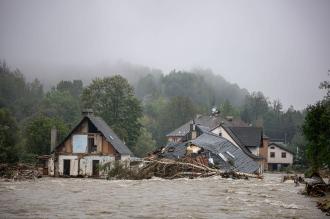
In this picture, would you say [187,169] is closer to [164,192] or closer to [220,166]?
[220,166]

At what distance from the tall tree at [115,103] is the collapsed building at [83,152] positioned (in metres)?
22.2

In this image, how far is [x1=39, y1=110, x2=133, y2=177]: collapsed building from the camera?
46.8 metres

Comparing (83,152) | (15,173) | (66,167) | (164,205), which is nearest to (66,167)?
(66,167)

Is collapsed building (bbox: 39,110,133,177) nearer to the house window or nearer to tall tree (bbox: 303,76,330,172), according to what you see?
the house window

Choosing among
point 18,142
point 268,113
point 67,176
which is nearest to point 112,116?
point 18,142

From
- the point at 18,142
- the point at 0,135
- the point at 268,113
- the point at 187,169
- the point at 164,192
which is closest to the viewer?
the point at 164,192

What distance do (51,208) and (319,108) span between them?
1823 cm

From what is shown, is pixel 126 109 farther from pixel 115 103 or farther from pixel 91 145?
pixel 91 145

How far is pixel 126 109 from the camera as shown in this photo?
70.8m

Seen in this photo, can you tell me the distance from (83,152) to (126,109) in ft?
78.7

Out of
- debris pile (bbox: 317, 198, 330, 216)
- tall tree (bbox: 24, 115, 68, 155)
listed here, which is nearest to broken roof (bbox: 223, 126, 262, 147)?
tall tree (bbox: 24, 115, 68, 155)

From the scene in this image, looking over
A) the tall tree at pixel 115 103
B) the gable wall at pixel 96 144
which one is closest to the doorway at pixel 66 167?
the gable wall at pixel 96 144

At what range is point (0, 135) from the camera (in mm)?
53375

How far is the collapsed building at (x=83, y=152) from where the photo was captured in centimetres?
4675
